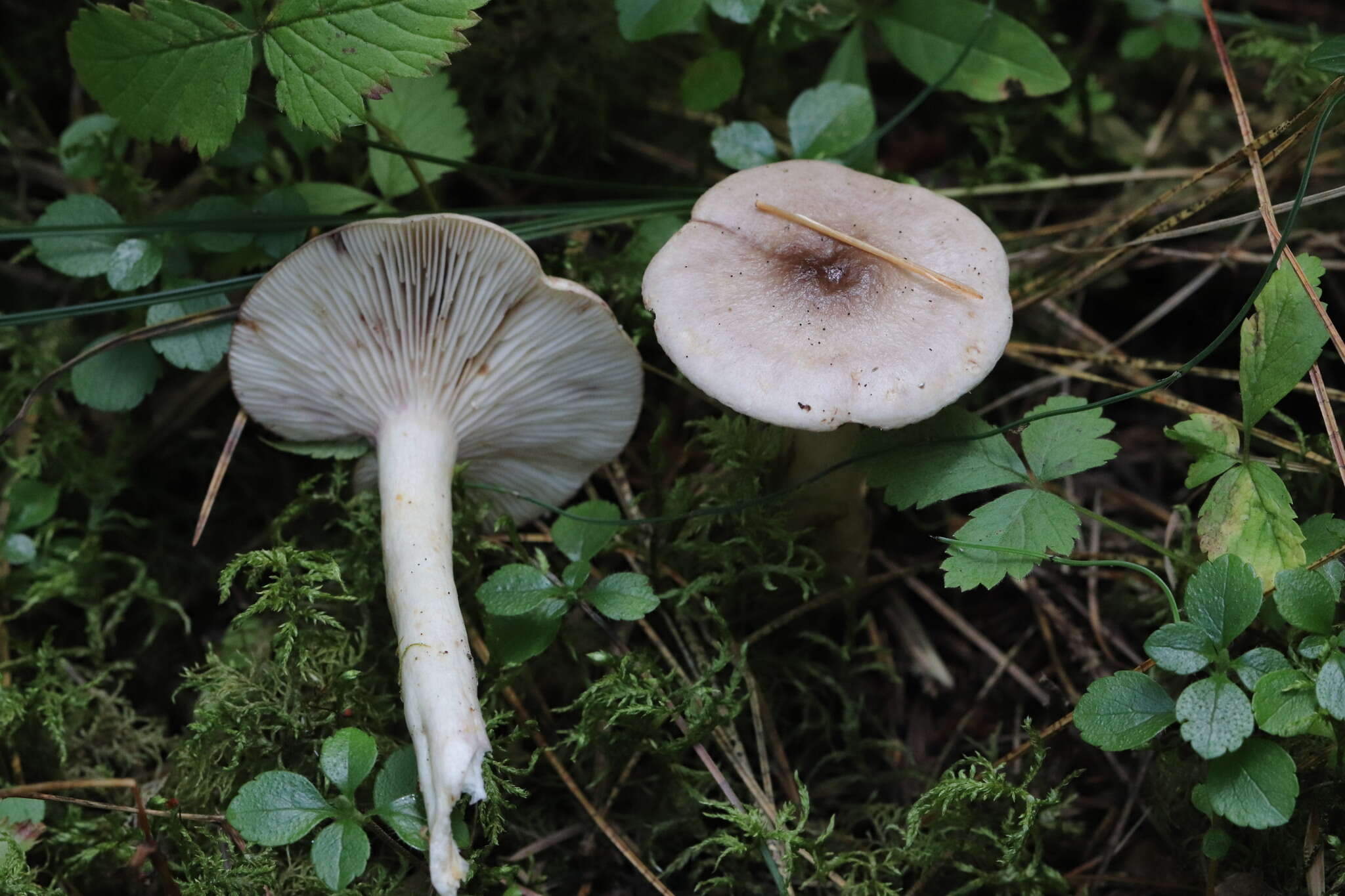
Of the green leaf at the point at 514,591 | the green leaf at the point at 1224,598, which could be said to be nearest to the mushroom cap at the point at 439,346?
the green leaf at the point at 514,591

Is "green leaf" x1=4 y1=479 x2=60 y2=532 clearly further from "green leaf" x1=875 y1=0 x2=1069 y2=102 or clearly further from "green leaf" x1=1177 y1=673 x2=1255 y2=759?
"green leaf" x1=1177 y1=673 x2=1255 y2=759

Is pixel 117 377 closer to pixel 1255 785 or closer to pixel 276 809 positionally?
pixel 276 809

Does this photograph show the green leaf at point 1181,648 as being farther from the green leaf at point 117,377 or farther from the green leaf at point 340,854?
the green leaf at point 117,377

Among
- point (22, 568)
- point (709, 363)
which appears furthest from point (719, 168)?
point (22, 568)

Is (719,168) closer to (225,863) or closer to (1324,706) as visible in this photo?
(1324,706)

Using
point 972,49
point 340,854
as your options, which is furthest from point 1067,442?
point 340,854

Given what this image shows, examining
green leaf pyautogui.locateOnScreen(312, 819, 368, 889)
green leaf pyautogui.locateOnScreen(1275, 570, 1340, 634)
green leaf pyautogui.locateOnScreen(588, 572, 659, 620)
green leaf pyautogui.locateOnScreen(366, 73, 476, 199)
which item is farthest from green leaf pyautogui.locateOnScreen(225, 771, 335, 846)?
green leaf pyautogui.locateOnScreen(1275, 570, 1340, 634)
